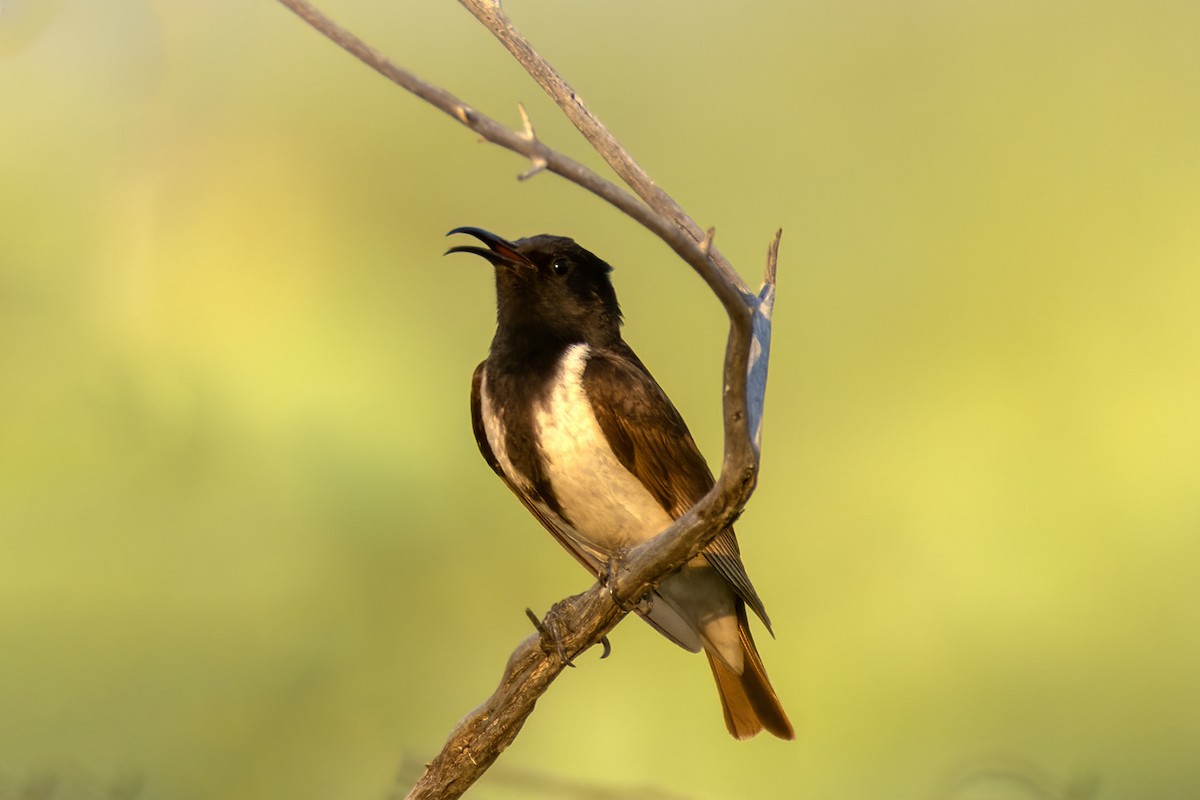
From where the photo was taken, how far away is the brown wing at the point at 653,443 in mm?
2879

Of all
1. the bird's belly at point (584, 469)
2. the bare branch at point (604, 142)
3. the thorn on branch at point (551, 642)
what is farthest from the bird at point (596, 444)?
the bare branch at point (604, 142)

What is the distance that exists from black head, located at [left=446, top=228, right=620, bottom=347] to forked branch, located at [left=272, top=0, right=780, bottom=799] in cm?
73

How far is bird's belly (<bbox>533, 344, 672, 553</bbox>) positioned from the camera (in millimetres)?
2883

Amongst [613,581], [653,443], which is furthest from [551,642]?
[653,443]

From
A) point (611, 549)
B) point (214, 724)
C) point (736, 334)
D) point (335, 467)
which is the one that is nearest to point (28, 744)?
point (214, 724)

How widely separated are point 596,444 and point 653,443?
0.14m

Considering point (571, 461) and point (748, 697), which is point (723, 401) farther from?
point (748, 697)

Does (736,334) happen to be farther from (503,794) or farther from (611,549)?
(503,794)

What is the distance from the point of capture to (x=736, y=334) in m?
1.85

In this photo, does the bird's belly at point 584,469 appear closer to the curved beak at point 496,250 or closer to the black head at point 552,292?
the black head at point 552,292

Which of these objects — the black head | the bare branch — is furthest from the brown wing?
the bare branch

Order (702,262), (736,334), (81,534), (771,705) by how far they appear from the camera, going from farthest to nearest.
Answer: (81,534) → (771,705) → (736,334) → (702,262)

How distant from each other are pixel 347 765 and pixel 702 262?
126 inches

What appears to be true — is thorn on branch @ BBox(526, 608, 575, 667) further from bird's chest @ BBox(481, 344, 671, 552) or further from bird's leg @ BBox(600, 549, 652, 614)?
bird's chest @ BBox(481, 344, 671, 552)
